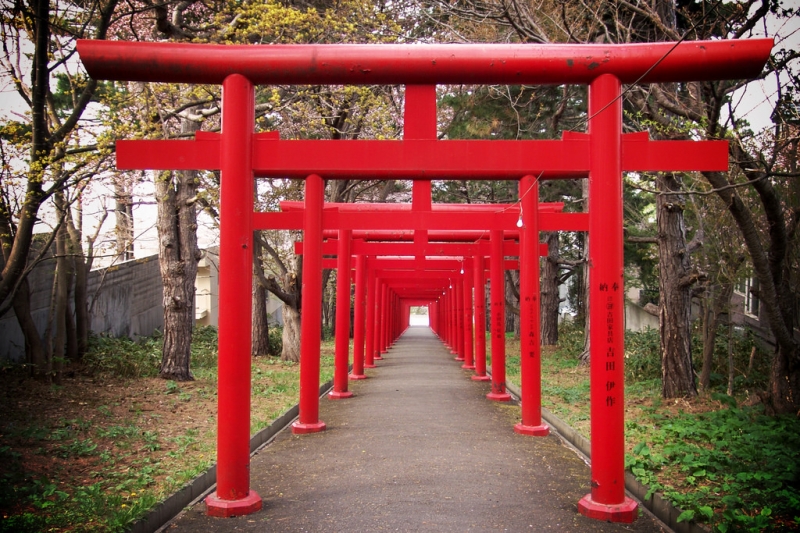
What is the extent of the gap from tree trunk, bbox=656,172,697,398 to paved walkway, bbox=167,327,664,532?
2.30 meters

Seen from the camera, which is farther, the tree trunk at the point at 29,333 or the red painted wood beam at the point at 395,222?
the tree trunk at the point at 29,333

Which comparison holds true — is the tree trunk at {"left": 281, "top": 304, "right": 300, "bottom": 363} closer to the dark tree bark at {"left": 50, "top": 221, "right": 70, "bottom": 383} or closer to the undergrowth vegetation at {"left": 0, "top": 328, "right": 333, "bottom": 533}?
the undergrowth vegetation at {"left": 0, "top": 328, "right": 333, "bottom": 533}

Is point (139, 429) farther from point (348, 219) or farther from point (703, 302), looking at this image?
point (703, 302)

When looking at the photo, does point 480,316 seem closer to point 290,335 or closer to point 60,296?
point 290,335

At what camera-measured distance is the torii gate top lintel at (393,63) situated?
17.9 ft

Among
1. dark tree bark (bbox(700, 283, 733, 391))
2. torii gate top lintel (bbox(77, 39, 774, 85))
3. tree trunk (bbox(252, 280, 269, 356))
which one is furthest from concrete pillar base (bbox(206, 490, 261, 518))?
tree trunk (bbox(252, 280, 269, 356))

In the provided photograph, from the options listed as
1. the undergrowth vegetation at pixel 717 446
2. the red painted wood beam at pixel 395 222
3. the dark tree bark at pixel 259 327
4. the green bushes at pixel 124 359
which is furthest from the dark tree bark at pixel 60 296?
the dark tree bark at pixel 259 327

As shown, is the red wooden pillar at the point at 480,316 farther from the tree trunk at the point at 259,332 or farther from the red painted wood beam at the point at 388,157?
the red painted wood beam at the point at 388,157

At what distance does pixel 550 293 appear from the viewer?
21.4 m

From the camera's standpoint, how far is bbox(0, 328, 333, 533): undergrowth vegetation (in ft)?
17.0

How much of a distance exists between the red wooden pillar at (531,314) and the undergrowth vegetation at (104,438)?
327 centimetres

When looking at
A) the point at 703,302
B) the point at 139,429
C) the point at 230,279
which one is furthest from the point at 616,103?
the point at 703,302

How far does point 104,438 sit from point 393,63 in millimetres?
5031

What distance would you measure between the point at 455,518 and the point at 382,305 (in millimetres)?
19940
